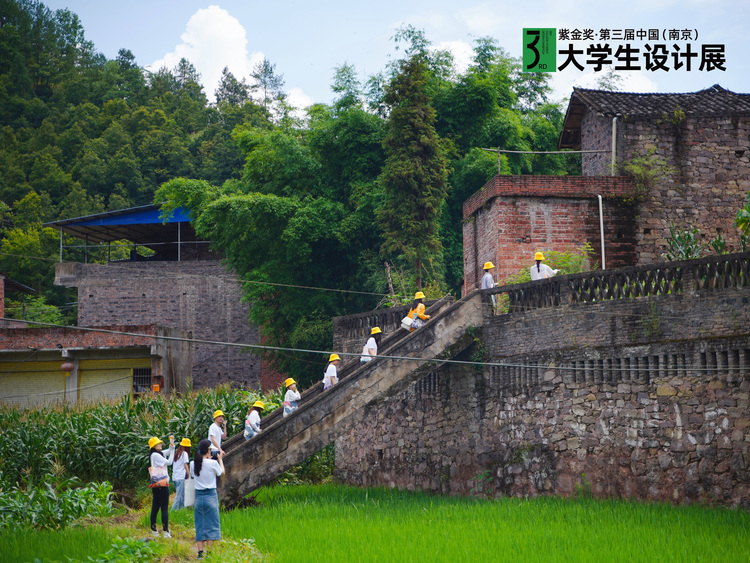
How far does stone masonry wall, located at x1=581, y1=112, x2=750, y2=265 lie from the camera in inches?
909

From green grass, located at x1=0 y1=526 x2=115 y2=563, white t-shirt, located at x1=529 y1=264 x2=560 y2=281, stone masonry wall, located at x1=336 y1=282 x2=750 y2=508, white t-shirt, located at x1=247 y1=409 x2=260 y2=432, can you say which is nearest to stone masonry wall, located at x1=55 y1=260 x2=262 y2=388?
stone masonry wall, located at x1=336 y1=282 x2=750 y2=508

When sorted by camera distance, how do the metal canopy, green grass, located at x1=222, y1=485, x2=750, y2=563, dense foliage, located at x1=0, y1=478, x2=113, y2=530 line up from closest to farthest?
1. green grass, located at x1=222, y1=485, x2=750, y2=563
2. dense foliage, located at x1=0, y1=478, x2=113, y2=530
3. the metal canopy

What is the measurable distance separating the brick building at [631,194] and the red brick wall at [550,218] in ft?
0.08

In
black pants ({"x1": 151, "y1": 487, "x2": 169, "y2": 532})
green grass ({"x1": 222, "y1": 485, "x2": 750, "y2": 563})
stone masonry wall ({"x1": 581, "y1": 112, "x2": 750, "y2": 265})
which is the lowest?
green grass ({"x1": 222, "y1": 485, "x2": 750, "y2": 563})

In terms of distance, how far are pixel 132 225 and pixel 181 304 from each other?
4.48 metres

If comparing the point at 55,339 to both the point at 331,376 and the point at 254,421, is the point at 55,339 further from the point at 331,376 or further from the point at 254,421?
the point at 331,376

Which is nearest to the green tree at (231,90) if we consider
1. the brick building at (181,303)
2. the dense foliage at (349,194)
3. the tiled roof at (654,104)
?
the dense foliage at (349,194)

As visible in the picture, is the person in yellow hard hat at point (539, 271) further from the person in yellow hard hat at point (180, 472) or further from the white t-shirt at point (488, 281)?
the person in yellow hard hat at point (180, 472)

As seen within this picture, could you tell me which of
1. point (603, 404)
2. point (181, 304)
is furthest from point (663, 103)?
point (181, 304)

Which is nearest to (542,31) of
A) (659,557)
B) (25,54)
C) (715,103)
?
(715,103)

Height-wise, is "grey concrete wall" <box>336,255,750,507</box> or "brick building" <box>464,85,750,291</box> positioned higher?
"brick building" <box>464,85,750,291</box>

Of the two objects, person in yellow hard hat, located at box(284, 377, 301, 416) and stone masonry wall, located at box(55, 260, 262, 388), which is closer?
person in yellow hard hat, located at box(284, 377, 301, 416)

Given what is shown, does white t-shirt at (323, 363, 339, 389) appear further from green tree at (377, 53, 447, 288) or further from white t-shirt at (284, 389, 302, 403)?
green tree at (377, 53, 447, 288)

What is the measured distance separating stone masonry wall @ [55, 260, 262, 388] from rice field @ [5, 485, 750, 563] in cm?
2102
